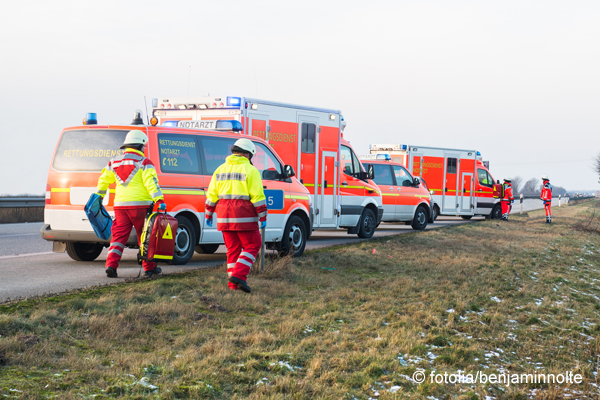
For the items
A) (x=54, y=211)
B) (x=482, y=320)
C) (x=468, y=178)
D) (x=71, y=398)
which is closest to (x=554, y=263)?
(x=482, y=320)

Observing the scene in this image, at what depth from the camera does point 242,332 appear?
5.36 m

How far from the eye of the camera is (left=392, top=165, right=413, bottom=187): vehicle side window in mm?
18859

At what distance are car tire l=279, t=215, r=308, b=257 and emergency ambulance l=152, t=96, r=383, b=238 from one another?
2.44 feet

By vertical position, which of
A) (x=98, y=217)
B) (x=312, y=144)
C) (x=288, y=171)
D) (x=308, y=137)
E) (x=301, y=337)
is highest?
(x=308, y=137)

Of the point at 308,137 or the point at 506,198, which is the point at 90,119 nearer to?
the point at 308,137

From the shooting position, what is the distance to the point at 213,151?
9664mm

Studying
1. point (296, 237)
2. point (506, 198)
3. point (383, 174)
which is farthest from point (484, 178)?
point (296, 237)

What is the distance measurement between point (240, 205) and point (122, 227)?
5.43ft

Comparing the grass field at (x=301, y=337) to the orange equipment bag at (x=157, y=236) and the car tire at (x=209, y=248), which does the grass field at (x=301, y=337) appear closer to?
the orange equipment bag at (x=157, y=236)

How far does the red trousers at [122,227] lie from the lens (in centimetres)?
772

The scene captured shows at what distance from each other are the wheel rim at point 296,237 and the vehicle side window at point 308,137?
11.2 ft

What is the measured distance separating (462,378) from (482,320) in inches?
81.1

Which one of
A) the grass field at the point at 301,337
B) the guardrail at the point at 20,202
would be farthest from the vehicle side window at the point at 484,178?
the grass field at the point at 301,337

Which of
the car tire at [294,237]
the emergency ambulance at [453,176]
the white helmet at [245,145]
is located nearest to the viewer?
the white helmet at [245,145]
